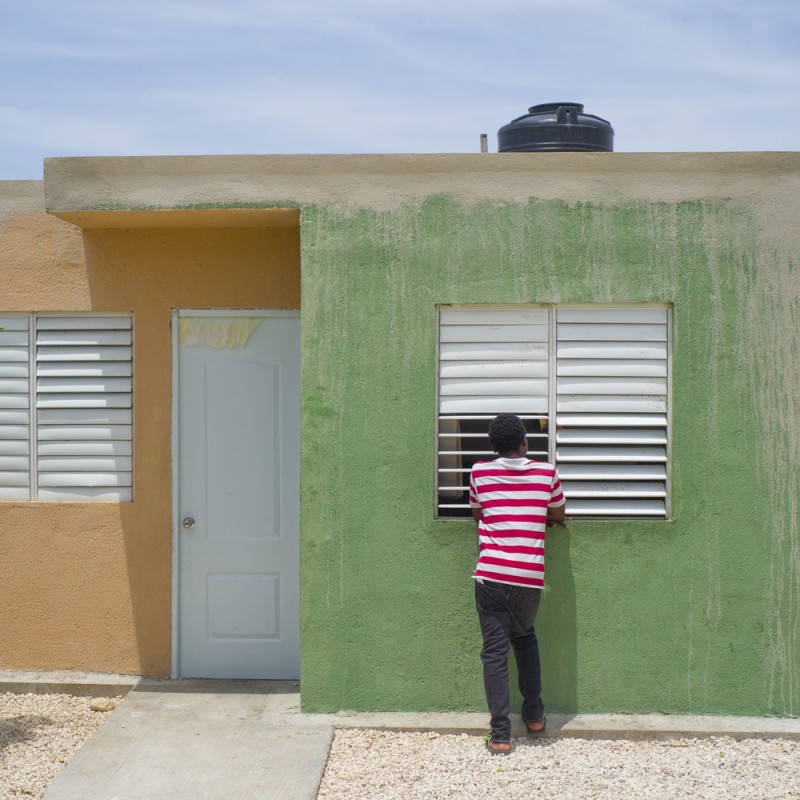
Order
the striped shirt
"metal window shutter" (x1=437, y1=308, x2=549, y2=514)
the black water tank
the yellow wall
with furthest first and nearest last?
the black water tank < the yellow wall < "metal window shutter" (x1=437, y1=308, x2=549, y2=514) < the striped shirt

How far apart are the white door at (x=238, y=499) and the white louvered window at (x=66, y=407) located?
40 centimetres

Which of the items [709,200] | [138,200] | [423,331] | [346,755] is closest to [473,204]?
[423,331]

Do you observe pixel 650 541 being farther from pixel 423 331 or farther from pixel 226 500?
pixel 226 500

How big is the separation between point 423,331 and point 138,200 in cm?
176

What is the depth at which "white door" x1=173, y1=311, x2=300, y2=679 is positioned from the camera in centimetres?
677

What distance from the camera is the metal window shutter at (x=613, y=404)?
5945 mm

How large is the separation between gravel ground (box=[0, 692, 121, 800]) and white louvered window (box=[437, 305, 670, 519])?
2.46 metres

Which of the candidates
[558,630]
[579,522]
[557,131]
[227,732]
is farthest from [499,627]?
[557,131]

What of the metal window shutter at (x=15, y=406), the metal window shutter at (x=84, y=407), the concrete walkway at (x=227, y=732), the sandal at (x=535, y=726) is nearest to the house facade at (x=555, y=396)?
the concrete walkway at (x=227, y=732)

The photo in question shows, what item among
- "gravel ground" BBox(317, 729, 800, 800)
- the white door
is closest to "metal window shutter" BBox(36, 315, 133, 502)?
the white door

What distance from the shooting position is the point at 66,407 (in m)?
6.78

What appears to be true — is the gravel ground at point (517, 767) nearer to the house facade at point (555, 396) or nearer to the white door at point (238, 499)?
the house facade at point (555, 396)

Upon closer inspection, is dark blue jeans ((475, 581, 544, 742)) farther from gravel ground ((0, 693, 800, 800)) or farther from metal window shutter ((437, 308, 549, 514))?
metal window shutter ((437, 308, 549, 514))

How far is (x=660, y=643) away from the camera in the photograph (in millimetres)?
5898
